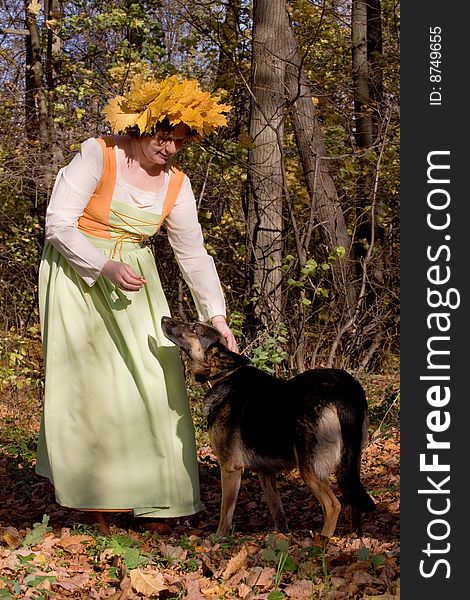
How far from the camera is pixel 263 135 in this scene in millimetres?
9359

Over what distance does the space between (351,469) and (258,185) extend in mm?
5073

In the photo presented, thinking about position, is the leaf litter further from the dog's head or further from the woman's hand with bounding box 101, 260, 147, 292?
the woman's hand with bounding box 101, 260, 147, 292

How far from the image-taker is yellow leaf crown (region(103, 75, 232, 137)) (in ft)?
15.8

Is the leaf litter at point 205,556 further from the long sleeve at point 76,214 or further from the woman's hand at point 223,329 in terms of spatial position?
the long sleeve at point 76,214

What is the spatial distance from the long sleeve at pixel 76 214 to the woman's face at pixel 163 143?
0.90 ft

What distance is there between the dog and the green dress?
0.91 ft

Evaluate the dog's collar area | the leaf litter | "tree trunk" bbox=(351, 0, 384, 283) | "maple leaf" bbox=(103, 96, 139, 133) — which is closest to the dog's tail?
the leaf litter

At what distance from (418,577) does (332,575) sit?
0.44 meters

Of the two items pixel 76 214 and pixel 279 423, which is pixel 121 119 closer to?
pixel 76 214

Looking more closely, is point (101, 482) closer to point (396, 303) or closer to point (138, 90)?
point (138, 90)

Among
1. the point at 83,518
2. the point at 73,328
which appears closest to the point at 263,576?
the point at 73,328

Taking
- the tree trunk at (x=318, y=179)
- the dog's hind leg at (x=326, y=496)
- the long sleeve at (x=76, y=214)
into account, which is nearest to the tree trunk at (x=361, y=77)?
the tree trunk at (x=318, y=179)

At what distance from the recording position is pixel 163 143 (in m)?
4.99

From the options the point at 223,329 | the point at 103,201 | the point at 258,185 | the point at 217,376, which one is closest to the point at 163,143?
the point at 103,201
